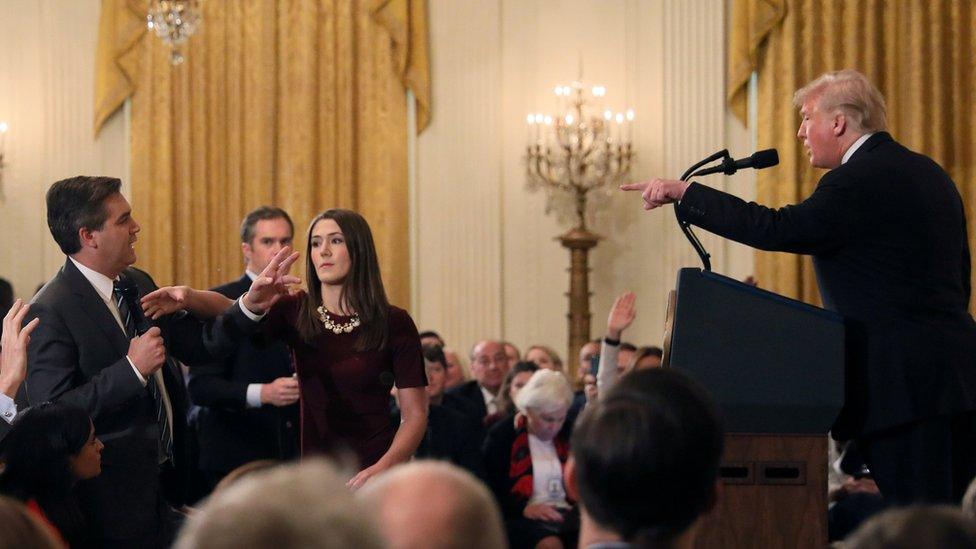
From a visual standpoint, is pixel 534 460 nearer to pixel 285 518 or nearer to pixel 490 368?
pixel 490 368

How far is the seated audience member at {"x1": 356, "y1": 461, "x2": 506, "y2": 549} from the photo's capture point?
1592mm

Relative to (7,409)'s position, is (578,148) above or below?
above

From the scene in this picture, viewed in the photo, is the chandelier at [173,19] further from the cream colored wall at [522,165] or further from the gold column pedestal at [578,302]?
the gold column pedestal at [578,302]

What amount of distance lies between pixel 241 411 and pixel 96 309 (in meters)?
1.43

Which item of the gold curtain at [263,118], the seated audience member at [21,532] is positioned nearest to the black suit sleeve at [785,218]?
the seated audience member at [21,532]

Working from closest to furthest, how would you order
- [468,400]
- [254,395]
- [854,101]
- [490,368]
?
[854,101] → [254,395] → [468,400] → [490,368]

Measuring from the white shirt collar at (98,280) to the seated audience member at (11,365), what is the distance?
356 mm

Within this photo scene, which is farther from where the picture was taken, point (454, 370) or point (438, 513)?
point (454, 370)

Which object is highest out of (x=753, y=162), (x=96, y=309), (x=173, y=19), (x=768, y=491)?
Result: (x=173, y=19)

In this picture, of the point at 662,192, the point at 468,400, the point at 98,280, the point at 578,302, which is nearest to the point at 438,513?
the point at 662,192

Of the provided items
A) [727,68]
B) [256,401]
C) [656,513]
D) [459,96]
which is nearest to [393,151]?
[459,96]

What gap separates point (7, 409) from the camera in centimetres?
361

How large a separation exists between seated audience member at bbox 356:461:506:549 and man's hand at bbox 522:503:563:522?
459 cm

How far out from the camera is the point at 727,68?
395 inches
